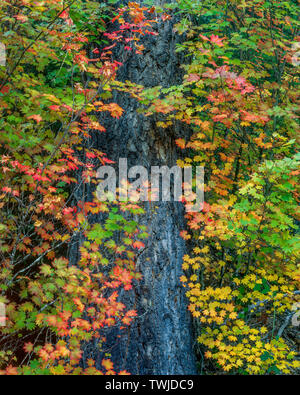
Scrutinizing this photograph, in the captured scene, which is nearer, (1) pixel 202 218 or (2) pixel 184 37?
(1) pixel 202 218

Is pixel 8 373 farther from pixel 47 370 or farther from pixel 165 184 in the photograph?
pixel 165 184

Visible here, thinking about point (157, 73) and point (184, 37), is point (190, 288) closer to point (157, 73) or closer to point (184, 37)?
point (157, 73)

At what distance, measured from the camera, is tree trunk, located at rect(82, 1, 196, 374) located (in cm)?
353

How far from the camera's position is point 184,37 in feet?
14.9

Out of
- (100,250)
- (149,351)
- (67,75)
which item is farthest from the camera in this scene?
(67,75)

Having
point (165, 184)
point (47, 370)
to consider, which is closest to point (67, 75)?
point (165, 184)

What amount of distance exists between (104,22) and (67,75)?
36.7 inches

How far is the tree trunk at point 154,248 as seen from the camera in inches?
139

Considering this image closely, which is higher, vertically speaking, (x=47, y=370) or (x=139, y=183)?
(x=139, y=183)

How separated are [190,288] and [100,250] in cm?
136

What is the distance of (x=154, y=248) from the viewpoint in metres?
3.89
